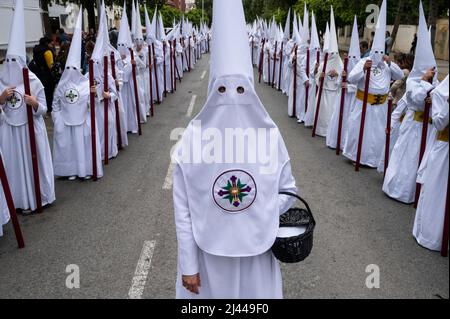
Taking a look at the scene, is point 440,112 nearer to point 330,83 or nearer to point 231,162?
point 231,162

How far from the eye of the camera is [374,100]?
7328mm

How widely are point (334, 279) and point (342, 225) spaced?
126cm

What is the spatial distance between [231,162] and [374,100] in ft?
18.8

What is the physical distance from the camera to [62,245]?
469 cm

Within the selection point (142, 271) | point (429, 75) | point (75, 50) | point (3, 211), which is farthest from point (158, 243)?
point (429, 75)

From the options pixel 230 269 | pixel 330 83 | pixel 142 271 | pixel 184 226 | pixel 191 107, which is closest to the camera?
pixel 184 226

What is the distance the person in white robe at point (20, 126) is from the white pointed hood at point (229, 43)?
3511 mm

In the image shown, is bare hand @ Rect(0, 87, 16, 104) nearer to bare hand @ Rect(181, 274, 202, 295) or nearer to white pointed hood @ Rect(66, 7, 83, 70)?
white pointed hood @ Rect(66, 7, 83, 70)

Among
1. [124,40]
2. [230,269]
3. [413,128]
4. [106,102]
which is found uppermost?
[124,40]

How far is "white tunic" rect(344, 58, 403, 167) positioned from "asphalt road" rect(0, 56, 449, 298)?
1.17ft

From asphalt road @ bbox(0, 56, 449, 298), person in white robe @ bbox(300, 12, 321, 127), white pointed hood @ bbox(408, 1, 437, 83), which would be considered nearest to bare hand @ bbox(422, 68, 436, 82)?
white pointed hood @ bbox(408, 1, 437, 83)

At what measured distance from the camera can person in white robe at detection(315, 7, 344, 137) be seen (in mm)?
9062
